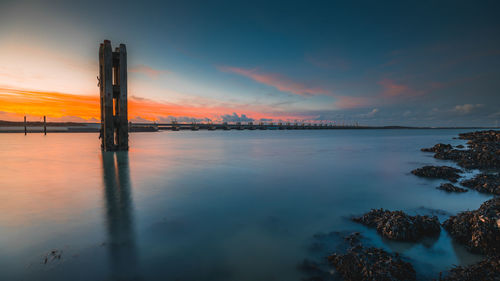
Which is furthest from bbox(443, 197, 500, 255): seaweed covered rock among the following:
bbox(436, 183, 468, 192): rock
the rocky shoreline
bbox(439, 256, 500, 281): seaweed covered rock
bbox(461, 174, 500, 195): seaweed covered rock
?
bbox(461, 174, 500, 195): seaweed covered rock

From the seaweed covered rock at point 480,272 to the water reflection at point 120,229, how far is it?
4.23m

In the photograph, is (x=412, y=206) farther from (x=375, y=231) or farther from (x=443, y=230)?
(x=375, y=231)

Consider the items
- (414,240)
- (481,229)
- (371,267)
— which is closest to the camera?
(371,267)

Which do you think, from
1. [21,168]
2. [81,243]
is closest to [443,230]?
[81,243]

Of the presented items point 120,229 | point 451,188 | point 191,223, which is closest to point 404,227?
point 191,223

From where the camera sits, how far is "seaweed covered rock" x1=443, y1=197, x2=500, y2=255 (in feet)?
11.5

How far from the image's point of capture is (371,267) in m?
2.95

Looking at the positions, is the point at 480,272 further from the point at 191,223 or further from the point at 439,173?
the point at 439,173

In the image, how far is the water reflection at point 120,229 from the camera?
3.17m

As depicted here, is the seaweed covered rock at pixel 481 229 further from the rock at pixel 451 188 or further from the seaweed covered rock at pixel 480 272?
the rock at pixel 451 188

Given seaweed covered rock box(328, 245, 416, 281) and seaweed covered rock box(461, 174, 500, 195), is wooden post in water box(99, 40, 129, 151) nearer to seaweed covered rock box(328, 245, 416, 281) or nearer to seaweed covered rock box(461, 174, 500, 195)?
seaweed covered rock box(328, 245, 416, 281)

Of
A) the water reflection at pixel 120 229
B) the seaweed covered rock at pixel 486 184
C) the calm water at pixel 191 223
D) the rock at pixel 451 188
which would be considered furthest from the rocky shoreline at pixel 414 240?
the seaweed covered rock at pixel 486 184

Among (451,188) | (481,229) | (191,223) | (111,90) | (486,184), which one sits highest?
(111,90)

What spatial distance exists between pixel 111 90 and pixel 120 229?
46.9 ft
